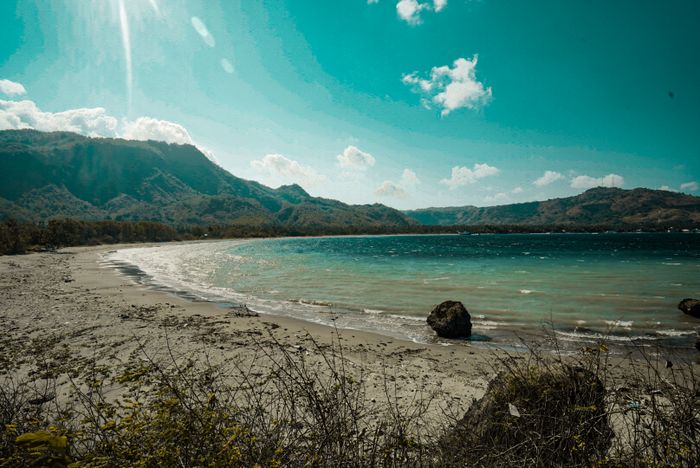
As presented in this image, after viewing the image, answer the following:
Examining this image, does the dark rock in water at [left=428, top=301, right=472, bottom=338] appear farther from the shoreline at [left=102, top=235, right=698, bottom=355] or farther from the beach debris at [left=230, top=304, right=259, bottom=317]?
the beach debris at [left=230, top=304, right=259, bottom=317]

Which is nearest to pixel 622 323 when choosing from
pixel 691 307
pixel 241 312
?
pixel 691 307

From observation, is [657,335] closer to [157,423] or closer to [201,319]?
[157,423]

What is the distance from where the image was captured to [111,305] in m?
20.6

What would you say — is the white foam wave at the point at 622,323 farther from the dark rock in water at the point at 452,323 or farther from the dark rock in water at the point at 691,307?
the dark rock in water at the point at 452,323

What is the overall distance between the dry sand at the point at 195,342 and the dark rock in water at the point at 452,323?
120cm

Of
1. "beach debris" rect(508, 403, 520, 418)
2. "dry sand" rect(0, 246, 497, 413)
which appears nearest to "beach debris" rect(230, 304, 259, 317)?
"dry sand" rect(0, 246, 497, 413)

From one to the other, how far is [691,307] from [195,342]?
27.3 meters

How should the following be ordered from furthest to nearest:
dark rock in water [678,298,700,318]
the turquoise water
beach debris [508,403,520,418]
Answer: dark rock in water [678,298,700,318]
the turquoise water
beach debris [508,403,520,418]

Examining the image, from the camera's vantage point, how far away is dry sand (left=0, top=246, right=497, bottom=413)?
32.9 feet

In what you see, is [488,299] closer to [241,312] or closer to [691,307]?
[691,307]

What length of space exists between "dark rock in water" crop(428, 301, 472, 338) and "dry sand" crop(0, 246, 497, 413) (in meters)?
1.20

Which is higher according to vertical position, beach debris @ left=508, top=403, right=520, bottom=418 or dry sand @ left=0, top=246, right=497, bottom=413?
beach debris @ left=508, top=403, right=520, bottom=418

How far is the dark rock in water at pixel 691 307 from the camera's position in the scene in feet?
60.4

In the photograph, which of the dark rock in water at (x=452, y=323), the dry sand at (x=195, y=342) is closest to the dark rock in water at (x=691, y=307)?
the dark rock in water at (x=452, y=323)
